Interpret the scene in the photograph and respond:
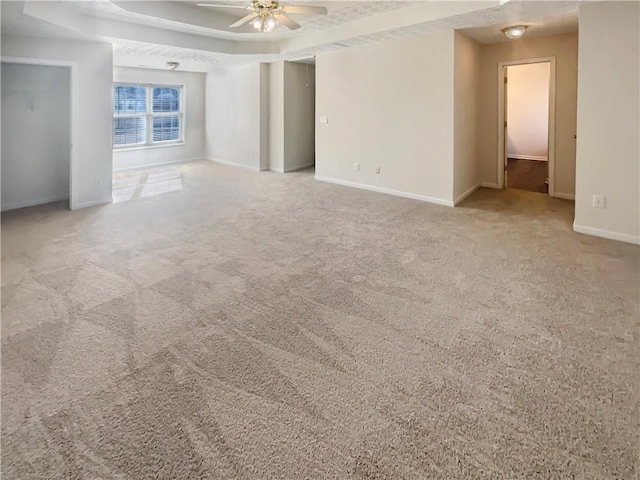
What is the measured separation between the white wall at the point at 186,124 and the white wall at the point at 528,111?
779 cm

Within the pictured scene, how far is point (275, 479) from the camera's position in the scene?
149cm

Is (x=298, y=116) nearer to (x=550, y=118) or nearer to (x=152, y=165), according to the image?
(x=152, y=165)

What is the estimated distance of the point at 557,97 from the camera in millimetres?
6145

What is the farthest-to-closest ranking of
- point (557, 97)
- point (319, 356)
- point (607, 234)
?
point (557, 97)
point (607, 234)
point (319, 356)

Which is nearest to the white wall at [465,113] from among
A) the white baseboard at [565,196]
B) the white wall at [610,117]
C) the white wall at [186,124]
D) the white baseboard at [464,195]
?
the white baseboard at [464,195]

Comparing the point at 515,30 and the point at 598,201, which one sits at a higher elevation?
the point at 515,30

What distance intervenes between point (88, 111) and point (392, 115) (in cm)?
450

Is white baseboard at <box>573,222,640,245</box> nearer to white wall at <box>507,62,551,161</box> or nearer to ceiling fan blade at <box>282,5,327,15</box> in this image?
ceiling fan blade at <box>282,5,327,15</box>

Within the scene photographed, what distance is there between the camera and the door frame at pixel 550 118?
6145mm

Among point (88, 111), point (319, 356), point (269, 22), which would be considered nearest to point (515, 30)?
point (269, 22)

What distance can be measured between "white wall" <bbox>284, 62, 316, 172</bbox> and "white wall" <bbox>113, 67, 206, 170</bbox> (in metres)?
2.95

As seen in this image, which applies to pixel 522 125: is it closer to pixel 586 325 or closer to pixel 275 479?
pixel 586 325

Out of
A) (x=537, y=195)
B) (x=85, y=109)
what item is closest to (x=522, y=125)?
(x=537, y=195)

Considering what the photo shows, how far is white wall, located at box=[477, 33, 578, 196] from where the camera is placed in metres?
5.96
